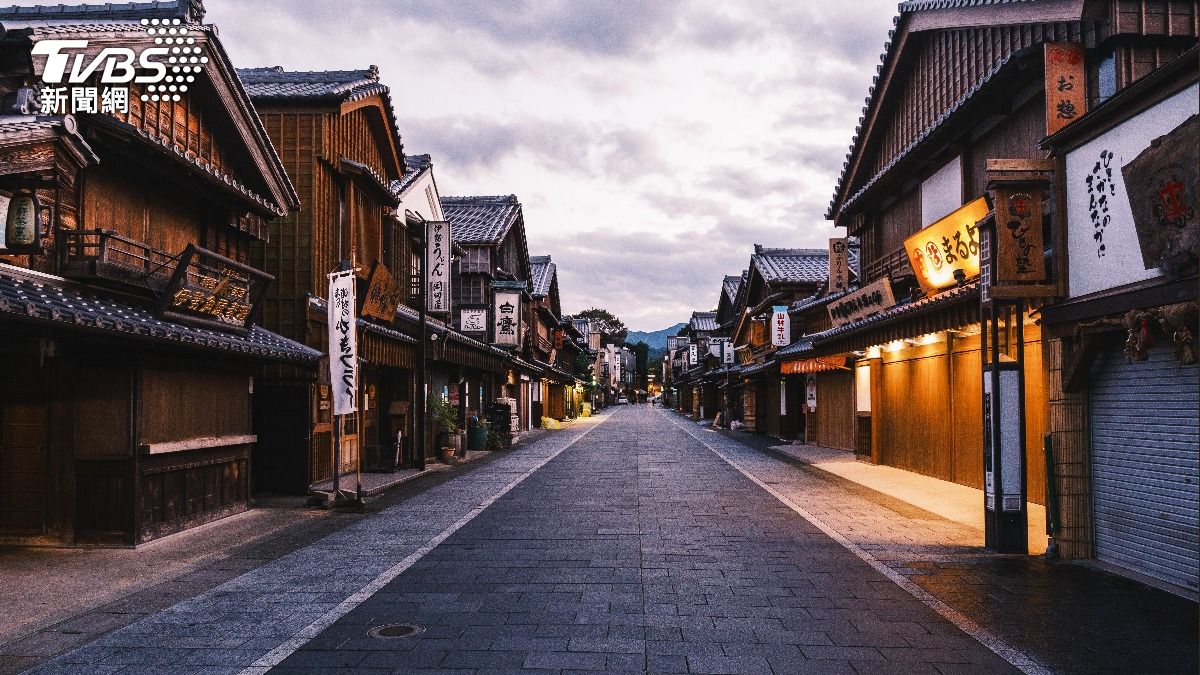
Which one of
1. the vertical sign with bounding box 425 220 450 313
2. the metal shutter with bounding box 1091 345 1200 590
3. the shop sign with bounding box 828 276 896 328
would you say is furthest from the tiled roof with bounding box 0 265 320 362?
the shop sign with bounding box 828 276 896 328

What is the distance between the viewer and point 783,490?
53.1ft

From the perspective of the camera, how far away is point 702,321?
299 feet

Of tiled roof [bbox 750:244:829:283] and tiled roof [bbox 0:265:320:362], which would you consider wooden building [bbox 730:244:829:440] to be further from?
tiled roof [bbox 0:265:320:362]

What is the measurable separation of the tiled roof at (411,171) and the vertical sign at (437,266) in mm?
1636

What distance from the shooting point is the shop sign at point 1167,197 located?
22.4 feet

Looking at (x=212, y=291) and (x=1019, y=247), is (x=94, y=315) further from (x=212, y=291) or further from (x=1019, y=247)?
(x=1019, y=247)

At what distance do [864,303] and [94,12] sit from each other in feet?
60.0

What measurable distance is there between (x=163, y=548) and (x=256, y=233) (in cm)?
706

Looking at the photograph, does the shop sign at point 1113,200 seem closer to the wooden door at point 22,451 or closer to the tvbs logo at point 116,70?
the tvbs logo at point 116,70

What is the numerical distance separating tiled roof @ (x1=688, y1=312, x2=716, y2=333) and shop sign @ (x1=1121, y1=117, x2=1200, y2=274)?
80.3 meters

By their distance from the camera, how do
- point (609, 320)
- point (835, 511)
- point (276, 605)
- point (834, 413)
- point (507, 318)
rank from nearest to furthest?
1. point (276, 605)
2. point (835, 511)
3. point (834, 413)
4. point (507, 318)
5. point (609, 320)

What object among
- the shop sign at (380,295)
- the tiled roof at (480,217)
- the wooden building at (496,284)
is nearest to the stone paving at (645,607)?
the shop sign at (380,295)

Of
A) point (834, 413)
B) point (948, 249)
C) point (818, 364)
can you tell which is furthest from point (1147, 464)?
point (834, 413)

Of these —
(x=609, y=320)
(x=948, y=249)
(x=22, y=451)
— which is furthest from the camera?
(x=609, y=320)
